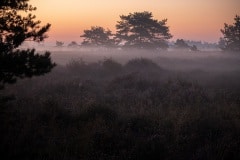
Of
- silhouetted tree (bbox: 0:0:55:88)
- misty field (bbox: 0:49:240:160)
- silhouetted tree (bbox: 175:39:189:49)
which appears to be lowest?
misty field (bbox: 0:49:240:160)

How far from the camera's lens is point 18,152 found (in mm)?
6039

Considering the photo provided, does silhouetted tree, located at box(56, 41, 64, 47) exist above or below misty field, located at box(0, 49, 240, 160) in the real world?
above

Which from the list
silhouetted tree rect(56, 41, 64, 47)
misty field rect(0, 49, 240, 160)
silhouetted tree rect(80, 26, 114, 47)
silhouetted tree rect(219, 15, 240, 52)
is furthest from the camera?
silhouetted tree rect(56, 41, 64, 47)

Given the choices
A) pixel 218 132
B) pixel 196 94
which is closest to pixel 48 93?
pixel 196 94

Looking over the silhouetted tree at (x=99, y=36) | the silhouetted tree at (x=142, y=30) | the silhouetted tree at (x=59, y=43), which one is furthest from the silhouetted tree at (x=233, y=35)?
the silhouetted tree at (x=59, y=43)

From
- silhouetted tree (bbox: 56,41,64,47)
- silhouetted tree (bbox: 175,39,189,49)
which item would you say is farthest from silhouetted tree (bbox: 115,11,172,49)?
silhouetted tree (bbox: 56,41,64,47)

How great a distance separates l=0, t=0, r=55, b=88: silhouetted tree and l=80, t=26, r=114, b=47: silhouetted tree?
55.1 metres

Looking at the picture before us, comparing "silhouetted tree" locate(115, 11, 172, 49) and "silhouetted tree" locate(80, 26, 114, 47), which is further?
"silhouetted tree" locate(80, 26, 114, 47)

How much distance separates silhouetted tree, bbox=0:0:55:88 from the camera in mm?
6480

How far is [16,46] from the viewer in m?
6.84

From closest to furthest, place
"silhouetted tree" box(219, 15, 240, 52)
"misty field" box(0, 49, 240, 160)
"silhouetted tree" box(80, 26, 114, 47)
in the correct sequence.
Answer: "misty field" box(0, 49, 240, 160) < "silhouetted tree" box(219, 15, 240, 52) < "silhouetted tree" box(80, 26, 114, 47)

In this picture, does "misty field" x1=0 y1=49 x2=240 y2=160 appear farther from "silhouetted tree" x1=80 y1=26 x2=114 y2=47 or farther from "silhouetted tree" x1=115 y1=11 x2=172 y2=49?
"silhouetted tree" x1=80 y1=26 x2=114 y2=47

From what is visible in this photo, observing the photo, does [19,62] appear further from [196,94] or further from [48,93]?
[196,94]

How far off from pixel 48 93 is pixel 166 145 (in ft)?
25.1
